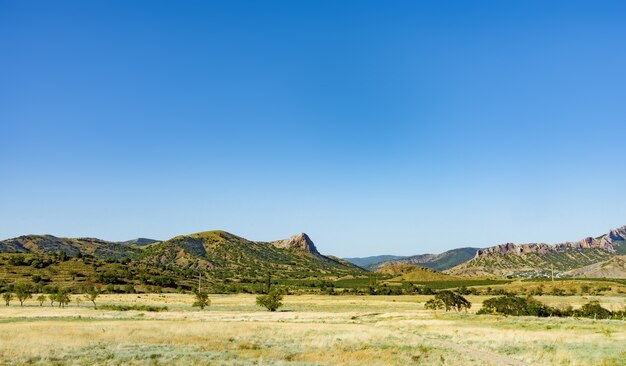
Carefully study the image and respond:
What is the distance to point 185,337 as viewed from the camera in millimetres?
41125

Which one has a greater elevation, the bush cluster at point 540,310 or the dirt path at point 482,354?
the dirt path at point 482,354

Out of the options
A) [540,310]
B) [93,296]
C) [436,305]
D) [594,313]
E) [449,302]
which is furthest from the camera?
[93,296]

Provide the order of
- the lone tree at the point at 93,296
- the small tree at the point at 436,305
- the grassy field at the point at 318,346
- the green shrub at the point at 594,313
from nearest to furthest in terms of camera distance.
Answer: the grassy field at the point at 318,346 < the green shrub at the point at 594,313 < the small tree at the point at 436,305 < the lone tree at the point at 93,296

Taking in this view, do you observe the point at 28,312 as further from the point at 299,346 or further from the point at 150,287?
the point at 150,287

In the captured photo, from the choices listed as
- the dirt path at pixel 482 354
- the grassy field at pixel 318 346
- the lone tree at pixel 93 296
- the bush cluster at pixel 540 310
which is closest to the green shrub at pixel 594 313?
the bush cluster at pixel 540 310

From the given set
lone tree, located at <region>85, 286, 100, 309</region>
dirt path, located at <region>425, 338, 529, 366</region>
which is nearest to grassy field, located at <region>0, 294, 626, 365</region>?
dirt path, located at <region>425, 338, 529, 366</region>

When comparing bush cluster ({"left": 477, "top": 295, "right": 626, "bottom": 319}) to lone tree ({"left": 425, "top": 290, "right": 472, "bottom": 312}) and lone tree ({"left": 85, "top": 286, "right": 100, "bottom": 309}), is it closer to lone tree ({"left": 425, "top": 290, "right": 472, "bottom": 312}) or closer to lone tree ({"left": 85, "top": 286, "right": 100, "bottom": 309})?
lone tree ({"left": 425, "top": 290, "right": 472, "bottom": 312})

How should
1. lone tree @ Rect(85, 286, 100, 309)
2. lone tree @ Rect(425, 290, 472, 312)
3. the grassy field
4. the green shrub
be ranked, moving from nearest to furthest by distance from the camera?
the grassy field, the green shrub, lone tree @ Rect(425, 290, 472, 312), lone tree @ Rect(85, 286, 100, 309)

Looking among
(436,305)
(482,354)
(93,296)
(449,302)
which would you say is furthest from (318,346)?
(93,296)

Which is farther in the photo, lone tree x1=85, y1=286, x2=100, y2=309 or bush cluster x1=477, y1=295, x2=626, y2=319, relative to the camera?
lone tree x1=85, y1=286, x2=100, y2=309

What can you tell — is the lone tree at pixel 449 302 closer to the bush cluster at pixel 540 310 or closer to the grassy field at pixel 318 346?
the bush cluster at pixel 540 310

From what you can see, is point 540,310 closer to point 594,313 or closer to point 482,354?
point 594,313

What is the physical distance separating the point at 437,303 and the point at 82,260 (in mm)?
138783

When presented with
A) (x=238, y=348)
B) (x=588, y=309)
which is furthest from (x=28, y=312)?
(x=588, y=309)
